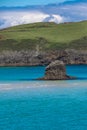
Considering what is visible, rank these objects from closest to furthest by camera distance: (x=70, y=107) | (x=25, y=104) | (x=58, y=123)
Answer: (x=58, y=123) → (x=70, y=107) → (x=25, y=104)

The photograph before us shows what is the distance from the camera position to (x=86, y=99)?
60.6 meters

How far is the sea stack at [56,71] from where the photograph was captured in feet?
328

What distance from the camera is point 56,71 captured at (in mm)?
100938

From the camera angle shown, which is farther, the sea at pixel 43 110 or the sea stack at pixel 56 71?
the sea stack at pixel 56 71

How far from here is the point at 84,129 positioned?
40.9m

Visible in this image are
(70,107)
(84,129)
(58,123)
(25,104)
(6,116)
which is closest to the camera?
(84,129)

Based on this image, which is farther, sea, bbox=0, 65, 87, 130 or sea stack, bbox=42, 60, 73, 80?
sea stack, bbox=42, 60, 73, 80

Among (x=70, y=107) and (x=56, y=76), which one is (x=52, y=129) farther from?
(x=56, y=76)

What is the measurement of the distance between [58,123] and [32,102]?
15.7 meters

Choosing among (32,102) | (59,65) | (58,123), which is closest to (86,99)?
(32,102)

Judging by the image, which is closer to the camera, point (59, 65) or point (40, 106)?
point (40, 106)

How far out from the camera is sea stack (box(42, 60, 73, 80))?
99.9 m

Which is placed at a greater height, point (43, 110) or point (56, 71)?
point (43, 110)

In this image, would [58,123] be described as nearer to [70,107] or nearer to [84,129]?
[84,129]
